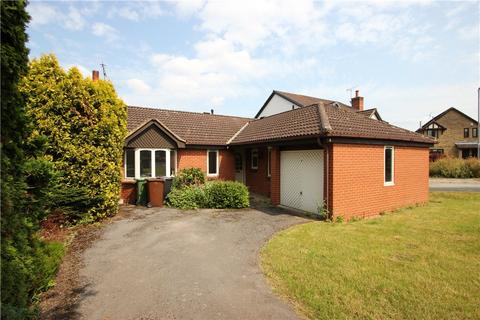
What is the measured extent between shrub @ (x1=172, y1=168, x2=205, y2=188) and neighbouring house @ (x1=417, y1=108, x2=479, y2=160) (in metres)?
43.0

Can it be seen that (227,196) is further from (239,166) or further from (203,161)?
(239,166)

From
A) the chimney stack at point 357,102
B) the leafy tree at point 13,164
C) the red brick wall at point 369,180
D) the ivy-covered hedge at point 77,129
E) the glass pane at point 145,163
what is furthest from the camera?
the chimney stack at point 357,102

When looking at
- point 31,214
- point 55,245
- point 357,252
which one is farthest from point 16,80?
point 357,252

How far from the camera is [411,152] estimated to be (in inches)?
485

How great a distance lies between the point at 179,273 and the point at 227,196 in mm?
6441

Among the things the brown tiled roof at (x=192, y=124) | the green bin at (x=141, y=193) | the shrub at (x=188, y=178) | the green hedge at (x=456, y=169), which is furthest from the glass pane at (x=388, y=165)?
the green hedge at (x=456, y=169)

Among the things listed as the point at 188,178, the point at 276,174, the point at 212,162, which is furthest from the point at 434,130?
the point at 188,178

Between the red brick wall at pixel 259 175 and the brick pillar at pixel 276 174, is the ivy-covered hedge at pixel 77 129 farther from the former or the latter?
the red brick wall at pixel 259 175

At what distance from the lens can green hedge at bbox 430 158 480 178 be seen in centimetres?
2621

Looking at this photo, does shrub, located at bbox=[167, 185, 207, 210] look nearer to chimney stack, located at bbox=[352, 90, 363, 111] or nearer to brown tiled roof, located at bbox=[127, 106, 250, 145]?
brown tiled roof, located at bbox=[127, 106, 250, 145]

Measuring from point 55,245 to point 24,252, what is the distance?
240cm

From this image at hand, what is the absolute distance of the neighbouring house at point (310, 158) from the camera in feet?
31.1

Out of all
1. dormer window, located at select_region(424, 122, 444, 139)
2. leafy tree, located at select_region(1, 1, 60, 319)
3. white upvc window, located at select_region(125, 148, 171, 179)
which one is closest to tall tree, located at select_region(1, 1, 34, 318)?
leafy tree, located at select_region(1, 1, 60, 319)

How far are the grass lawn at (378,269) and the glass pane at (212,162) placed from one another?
833cm
